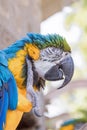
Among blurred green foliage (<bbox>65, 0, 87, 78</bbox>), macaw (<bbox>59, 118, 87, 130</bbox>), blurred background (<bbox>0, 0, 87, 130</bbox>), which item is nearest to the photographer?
blurred background (<bbox>0, 0, 87, 130</bbox>)

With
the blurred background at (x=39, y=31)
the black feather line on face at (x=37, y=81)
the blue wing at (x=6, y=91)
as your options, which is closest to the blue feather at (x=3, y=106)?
the blue wing at (x=6, y=91)

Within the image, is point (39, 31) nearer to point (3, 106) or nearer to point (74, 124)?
point (74, 124)

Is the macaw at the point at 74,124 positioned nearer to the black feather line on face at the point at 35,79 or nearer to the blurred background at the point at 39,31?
the blurred background at the point at 39,31

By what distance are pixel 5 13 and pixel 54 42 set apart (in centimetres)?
84

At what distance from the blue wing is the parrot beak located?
0.33 ft

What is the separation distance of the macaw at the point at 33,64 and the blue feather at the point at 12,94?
1cm

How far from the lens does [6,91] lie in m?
1.03

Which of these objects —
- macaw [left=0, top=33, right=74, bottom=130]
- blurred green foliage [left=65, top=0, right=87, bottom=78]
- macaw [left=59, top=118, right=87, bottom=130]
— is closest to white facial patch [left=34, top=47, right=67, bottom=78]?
macaw [left=0, top=33, right=74, bottom=130]

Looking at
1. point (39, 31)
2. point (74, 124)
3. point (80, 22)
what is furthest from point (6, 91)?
point (80, 22)

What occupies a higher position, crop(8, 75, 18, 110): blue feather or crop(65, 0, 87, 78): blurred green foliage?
crop(65, 0, 87, 78): blurred green foliage

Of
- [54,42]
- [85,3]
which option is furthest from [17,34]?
[85,3]

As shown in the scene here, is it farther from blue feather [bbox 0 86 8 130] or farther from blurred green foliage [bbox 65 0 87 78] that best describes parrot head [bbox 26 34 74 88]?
blurred green foliage [bbox 65 0 87 78]

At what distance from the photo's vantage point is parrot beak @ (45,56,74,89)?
3.52 feet

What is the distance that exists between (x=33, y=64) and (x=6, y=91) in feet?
0.35
